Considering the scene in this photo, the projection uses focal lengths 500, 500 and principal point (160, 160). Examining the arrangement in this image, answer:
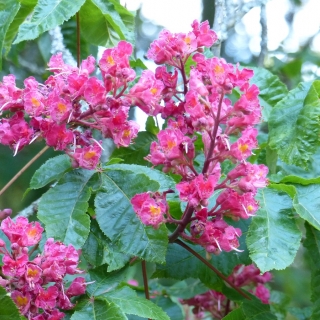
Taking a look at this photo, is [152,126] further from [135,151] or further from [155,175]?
[155,175]

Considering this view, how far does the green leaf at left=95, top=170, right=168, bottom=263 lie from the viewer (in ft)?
3.06

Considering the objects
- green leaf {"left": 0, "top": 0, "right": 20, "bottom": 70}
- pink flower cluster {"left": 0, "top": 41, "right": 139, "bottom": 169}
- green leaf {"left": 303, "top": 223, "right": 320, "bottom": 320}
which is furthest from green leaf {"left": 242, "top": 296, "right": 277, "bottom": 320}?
green leaf {"left": 0, "top": 0, "right": 20, "bottom": 70}

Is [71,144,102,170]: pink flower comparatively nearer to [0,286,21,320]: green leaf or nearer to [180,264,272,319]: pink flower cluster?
[0,286,21,320]: green leaf

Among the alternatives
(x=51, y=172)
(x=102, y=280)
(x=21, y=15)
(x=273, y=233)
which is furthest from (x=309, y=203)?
(x=21, y=15)

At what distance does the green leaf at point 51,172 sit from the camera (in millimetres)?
1058

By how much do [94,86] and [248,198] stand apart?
36 centimetres

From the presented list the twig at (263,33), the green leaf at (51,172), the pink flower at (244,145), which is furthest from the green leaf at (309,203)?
the twig at (263,33)

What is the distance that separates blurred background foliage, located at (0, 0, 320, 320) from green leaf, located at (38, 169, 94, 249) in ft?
1.77

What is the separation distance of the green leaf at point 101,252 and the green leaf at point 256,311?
12.4 inches

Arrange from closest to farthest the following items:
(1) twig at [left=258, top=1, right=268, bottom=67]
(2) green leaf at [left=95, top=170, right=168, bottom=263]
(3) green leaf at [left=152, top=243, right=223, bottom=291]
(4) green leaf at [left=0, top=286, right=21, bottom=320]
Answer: (4) green leaf at [left=0, top=286, right=21, bottom=320] < (2) green leaf at [left=95, top=170, right=168, bottom=263] < (3) green leaf at [left=152, top=243, right=223, bottom=291] < (1) twig at [left=258, top=1, right=268, bottom=67]

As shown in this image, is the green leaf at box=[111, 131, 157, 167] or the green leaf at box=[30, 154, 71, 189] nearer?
the green leaf at box=[30, 154, 71, 189]

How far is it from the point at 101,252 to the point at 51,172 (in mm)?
210

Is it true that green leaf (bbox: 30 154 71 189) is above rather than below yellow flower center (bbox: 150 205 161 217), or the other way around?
above

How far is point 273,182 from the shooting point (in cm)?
109
